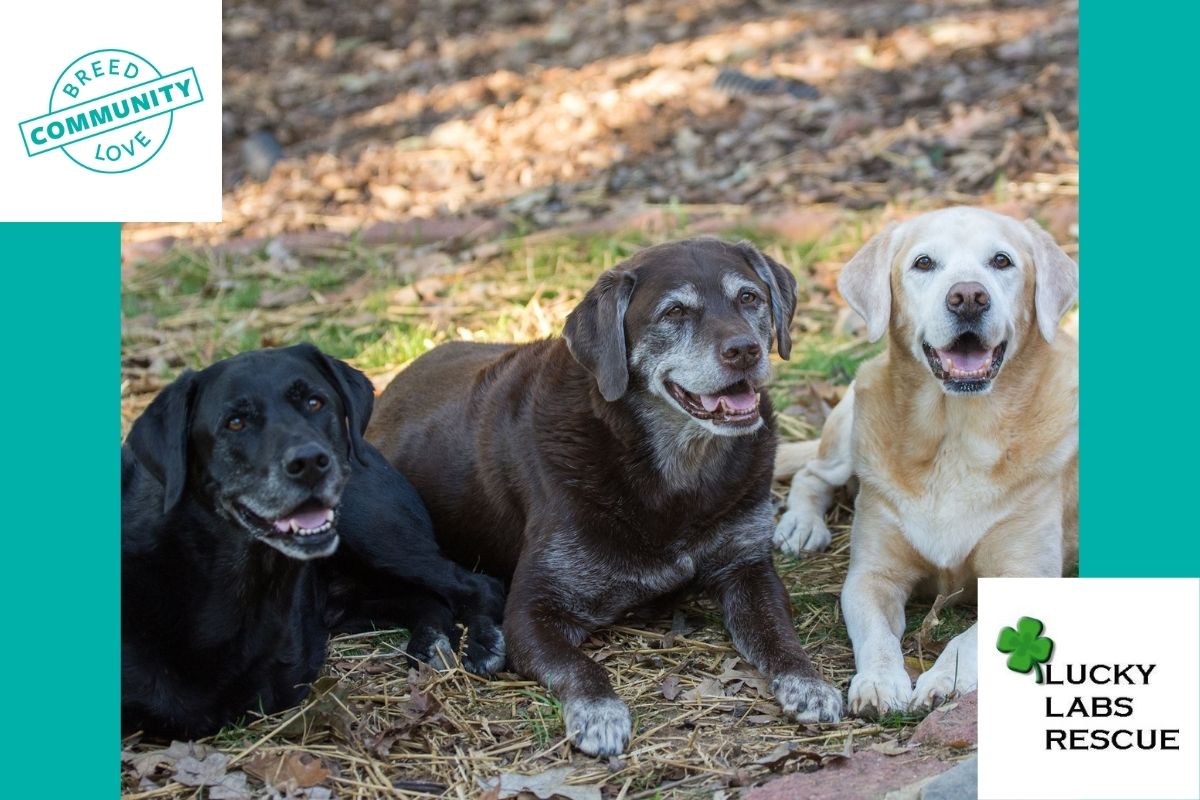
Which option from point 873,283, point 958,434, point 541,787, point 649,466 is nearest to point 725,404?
point 649,466

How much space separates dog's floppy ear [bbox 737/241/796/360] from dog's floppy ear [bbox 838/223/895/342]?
0.22 m

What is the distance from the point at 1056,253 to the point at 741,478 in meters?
1.34

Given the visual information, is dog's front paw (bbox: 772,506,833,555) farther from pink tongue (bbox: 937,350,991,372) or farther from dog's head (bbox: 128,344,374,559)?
dog's head (bbox: 128,344,374,559)

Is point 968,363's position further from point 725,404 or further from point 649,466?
point 649,466

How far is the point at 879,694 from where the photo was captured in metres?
4.23

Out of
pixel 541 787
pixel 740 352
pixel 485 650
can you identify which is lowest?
pixel 541 787

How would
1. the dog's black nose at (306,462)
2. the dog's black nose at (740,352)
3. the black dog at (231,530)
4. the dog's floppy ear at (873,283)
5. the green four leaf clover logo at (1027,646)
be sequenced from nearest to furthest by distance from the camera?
the green four leaf clover logo at (1027,646)
the dog's black nose at (306,462)
the black dog at (231,530)
the dog's black nose at (740,352)
the dog's floppy ear at (873,283)

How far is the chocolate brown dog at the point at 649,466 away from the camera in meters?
4.50

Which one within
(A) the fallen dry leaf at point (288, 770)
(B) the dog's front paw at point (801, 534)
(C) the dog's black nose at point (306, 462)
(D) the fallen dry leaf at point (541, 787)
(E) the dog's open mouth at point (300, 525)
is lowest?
(D) the fallen dry leaf at point (541, 787)

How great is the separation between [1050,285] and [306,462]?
8.44 feet

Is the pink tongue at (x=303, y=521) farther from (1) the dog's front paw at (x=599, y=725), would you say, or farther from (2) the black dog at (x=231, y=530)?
(1) the dog's front paw at (x=599, y=725)

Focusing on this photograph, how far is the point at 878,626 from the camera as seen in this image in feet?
15.1

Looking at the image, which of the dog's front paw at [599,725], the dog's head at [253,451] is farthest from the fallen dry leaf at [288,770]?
the dog's front paw at [599,725]

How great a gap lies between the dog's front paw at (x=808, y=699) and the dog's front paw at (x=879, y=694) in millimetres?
60
